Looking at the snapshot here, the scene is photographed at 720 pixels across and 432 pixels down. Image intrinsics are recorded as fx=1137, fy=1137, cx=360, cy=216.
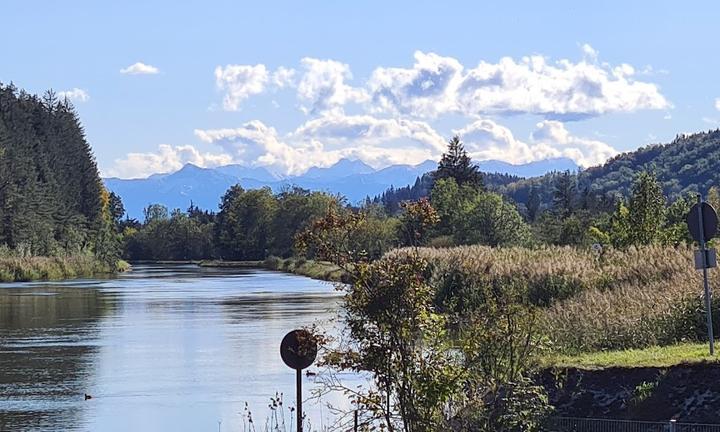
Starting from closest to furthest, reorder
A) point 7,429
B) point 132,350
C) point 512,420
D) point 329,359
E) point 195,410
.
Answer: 1. point 329,359
2. point 512,420
3. point 7,429
4. point 195,410
5. point 132,350

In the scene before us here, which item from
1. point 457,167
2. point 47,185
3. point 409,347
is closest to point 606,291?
point 409,347

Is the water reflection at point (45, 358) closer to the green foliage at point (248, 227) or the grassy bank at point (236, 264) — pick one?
the grassy bank at point (236, 264)

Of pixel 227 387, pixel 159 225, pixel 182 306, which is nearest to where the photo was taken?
pixel 227 387

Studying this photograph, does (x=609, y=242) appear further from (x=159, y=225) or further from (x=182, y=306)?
(x=159, y=225)

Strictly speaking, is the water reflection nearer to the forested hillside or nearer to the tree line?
the tree line

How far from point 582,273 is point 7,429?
1691 cm

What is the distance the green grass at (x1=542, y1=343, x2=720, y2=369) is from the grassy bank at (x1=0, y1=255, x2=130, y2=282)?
7870 centimetres

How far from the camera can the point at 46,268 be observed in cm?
9631

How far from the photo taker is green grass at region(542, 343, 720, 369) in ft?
53.9

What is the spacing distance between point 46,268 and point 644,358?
84844 millimetres

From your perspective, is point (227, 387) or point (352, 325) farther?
point (227, 387)

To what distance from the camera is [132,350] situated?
1319 inches

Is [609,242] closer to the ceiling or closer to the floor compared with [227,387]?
closer to the ceiling

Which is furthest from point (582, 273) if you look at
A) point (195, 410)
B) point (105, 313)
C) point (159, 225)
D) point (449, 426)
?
point (159, 225)
